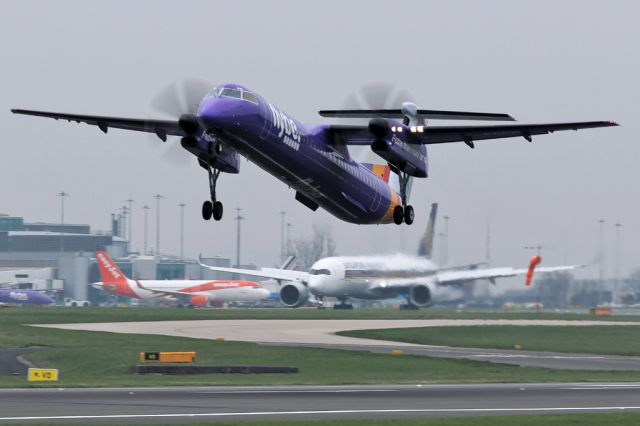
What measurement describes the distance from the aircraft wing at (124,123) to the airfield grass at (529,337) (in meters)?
33.0

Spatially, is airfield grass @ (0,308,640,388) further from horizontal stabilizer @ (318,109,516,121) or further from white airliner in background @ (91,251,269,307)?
white airliner in background @ (91,251,269,307)

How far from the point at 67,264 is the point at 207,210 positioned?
446 ft

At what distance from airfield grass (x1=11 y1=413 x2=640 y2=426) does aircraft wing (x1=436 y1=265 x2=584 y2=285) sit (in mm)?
73250

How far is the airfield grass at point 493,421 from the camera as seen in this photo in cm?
2869

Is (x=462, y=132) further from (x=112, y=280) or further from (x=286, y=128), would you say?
(x=112, y=280)

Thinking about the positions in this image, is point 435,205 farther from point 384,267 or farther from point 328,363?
point 328,363

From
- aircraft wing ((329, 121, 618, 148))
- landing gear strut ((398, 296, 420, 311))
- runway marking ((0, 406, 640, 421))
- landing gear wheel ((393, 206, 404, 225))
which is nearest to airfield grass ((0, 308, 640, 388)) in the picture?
landing gear wheel ((393, 206, 404, 225))

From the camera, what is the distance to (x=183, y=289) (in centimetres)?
13062

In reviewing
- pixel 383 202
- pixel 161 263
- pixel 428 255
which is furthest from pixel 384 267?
pixel 161 263

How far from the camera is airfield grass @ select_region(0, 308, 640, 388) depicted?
4406cm

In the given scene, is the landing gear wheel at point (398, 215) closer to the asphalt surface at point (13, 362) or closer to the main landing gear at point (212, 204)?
the main landing gear at point (212, 204)

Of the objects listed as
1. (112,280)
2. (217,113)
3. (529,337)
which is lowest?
(529,337)

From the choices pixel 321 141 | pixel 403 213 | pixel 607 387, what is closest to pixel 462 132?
pixel 403 213

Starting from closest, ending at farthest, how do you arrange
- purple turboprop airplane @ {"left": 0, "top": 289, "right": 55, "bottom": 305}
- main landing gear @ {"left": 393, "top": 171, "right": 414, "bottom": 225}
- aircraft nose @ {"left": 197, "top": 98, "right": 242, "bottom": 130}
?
aircraft nose @ {"left": 197, "top": 98, "right": 242, "bottom": 130} < main landing gear @ {"left": 393, "top": 171, "right": 414, "bottom": 225} < purple turboprop airplane @ {"left": 0, "top": 289, "right": 55, "bottom": 305}
